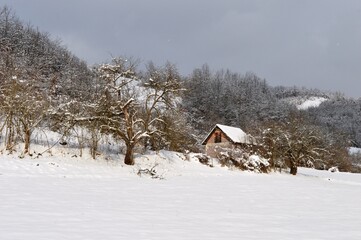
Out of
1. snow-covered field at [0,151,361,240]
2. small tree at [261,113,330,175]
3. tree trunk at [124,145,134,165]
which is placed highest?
small tree at [261,113,330,175]

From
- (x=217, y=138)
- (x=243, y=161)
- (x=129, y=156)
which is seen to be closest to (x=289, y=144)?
(x=243, y=161)

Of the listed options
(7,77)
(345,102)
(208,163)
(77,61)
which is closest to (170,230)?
(7,77)

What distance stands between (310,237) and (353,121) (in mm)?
121385

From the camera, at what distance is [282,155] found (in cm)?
4247

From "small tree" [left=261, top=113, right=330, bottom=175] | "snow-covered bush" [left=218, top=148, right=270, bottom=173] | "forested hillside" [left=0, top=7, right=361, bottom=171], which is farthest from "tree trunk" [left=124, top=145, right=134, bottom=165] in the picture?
"small tree" [left=261, top=113, right=330, bottom=175]

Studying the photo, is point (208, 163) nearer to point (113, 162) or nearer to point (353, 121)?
point (113, 162)

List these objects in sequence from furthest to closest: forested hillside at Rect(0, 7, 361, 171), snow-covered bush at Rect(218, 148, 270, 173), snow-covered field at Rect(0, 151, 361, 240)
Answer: snow-covered bush at Rect(218, 148, 270, 173) < forested hillside at Rect(0, 7, 361, 171) < snow-covered field at Rect(0, 151, 361, 240)

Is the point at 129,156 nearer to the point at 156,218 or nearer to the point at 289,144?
the point at 156,218

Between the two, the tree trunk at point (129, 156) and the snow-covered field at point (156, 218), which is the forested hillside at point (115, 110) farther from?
the snow-covered field at point (156, 218)

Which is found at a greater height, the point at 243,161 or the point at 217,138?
the point at 217,138

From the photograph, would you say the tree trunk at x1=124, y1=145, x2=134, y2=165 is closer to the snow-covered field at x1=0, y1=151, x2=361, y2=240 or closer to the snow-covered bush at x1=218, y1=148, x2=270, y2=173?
the snow-covered bush at x1=218, y1=148, x2=270, y2=173

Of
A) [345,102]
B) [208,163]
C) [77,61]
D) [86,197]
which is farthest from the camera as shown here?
[345,102]

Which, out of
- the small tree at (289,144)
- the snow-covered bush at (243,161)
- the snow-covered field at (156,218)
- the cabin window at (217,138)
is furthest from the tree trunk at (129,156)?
the cabin window at (217,138)

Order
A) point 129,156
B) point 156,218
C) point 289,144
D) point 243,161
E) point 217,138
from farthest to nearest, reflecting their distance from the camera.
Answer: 1. point 217,138
2. point 289,144
3. point 243,161
4. point 129,156
5. point 156,218
